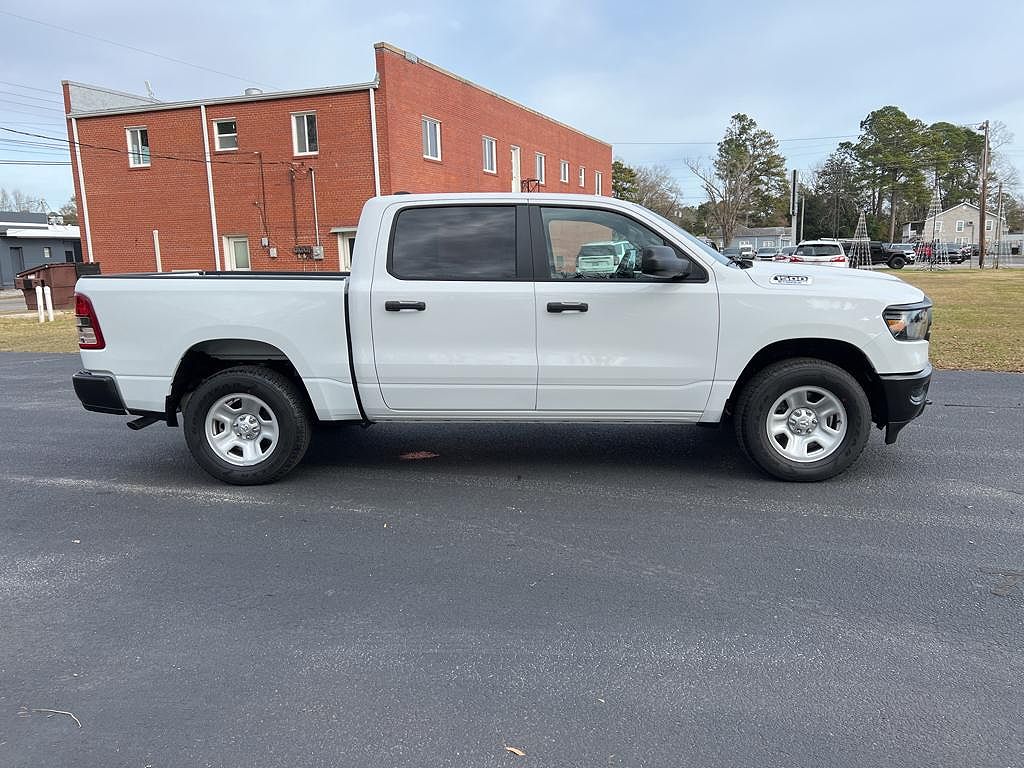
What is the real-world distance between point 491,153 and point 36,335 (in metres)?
18.1

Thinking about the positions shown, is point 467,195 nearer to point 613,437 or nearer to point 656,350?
point 656,350

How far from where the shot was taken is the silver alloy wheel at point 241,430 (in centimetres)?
545

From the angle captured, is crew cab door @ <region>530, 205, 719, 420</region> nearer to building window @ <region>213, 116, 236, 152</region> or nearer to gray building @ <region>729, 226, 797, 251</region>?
building window @ <region>213, 116, 236, 152</region>

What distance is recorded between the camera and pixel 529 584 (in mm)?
3826

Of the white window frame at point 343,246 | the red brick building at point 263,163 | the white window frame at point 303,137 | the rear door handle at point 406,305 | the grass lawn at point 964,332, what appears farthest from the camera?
the white window frame at point 343,246

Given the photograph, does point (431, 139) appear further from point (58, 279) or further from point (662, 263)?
Result: point (662, 263)

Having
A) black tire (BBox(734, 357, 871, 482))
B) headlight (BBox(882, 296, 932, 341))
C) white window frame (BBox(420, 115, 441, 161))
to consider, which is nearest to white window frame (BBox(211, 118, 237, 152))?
white window frame (BBox(420, 115, 441, 161))

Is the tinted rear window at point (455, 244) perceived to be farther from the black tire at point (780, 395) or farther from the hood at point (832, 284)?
the black tire at point (780, 395)

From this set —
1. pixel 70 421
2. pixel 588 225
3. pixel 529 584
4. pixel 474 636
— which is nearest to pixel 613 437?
pixel 588 225

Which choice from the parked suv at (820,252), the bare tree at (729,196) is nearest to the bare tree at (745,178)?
the bare tree at (729,196)

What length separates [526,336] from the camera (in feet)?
16.8

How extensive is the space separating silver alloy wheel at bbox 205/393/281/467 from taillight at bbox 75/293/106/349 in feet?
3.02

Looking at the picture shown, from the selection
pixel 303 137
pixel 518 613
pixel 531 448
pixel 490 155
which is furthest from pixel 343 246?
pixel 518 613

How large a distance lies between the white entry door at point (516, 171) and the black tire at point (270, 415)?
27.3m
